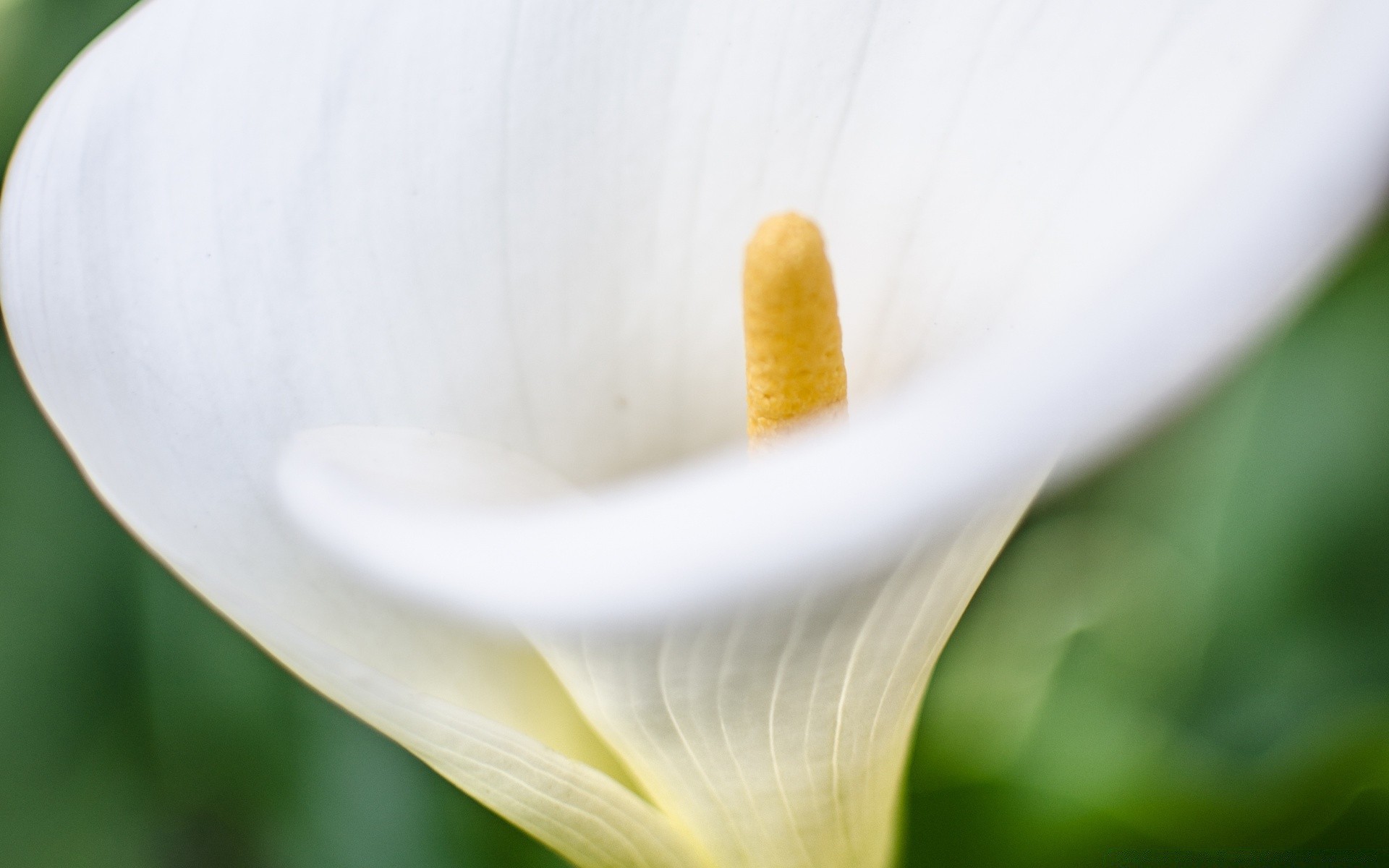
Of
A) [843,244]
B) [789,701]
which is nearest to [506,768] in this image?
[789,701]

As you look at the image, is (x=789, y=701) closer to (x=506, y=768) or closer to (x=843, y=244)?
(x=506, y=768)

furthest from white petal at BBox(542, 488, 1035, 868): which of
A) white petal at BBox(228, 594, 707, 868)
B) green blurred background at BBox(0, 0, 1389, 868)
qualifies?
green blurred background at BBox(0, 0, 1389, 868)

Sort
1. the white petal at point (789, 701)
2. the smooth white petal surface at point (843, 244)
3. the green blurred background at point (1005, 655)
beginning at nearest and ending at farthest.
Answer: the smooth white petal surface at point (843, 244) → the white petal at point (789, 701) → the green blurred background at point (1005, 655)

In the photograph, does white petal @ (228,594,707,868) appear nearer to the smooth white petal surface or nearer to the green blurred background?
the smooth white petal surface

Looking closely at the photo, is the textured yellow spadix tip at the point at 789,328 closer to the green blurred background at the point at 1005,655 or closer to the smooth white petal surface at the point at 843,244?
the smooth white petal surface at the point at 843,244

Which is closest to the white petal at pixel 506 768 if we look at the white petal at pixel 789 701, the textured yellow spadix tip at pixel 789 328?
the white petal at pixel 789 701

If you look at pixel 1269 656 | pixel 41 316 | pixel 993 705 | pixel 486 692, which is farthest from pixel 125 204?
pixel 1269 656
